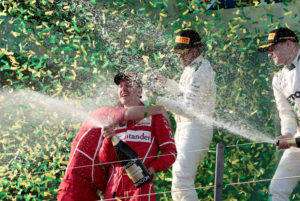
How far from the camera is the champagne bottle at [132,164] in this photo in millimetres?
3045

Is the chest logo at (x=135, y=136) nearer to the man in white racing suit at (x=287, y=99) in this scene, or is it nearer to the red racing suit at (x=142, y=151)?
the red racing suit at (x=142, y=151)

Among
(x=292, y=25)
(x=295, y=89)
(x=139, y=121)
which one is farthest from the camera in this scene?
(x=292, y=25)

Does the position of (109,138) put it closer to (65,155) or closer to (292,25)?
(65,155)

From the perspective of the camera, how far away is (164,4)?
19.2 feet

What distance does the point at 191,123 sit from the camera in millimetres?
4141

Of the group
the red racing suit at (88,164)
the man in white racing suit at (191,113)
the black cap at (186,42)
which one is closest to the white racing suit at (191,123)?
the man in white racing suit at (191,113)

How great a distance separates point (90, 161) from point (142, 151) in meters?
0.38

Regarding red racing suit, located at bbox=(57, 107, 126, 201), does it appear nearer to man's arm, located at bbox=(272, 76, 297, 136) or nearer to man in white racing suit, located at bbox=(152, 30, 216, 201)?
man in white racing suit, located at bbox=(152, 30, 216, 201)

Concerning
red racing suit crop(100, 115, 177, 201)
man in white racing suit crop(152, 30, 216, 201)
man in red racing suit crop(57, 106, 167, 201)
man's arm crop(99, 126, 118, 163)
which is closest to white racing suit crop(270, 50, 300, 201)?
man in white racing suit crop(152, 30, 216, 201)

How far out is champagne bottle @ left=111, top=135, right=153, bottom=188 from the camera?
3045 millimetres

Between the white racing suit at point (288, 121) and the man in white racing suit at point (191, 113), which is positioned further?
the man in white racing suit at point (191, 113)

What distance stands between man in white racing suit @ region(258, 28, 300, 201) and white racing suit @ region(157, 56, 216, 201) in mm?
608

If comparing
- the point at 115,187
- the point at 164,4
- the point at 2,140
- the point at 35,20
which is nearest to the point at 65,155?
the point at 2,140

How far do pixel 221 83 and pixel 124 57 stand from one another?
49.2 inches
